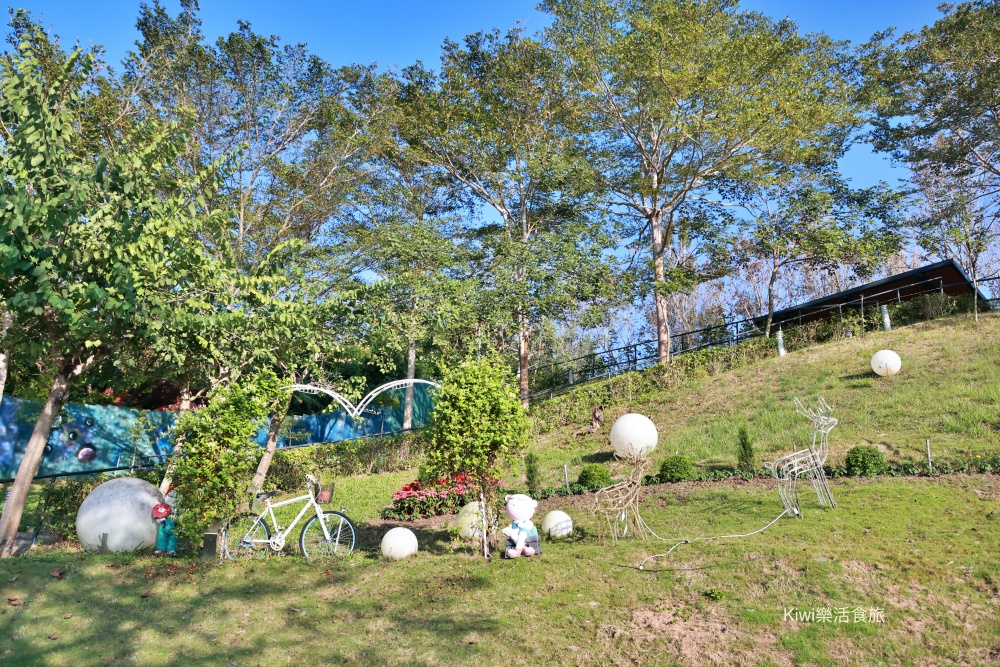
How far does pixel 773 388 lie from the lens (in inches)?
779

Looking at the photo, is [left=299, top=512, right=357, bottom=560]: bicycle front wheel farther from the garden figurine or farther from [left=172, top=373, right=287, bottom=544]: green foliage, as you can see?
the garden figurine

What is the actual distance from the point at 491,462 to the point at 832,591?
14.7ft

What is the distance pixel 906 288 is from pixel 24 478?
27403 millimetres

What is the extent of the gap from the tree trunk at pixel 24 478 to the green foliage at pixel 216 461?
1912 millimetres

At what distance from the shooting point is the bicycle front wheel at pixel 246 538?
29.9ft

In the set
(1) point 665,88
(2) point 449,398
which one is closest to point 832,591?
(2) point 449,398

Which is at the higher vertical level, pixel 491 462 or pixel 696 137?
pixel 696 137

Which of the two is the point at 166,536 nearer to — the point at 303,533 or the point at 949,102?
the point at 303,533

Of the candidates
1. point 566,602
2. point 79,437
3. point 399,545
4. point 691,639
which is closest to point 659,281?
point 399,545

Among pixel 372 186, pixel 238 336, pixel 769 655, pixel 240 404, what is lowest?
pixel 769 655

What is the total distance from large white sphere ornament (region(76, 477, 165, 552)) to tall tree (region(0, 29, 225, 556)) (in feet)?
2.90

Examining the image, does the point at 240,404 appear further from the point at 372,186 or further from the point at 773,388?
the point at 372,186

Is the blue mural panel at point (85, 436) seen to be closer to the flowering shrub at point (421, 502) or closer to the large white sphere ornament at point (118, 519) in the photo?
the flowering shrub at point (421, 502)

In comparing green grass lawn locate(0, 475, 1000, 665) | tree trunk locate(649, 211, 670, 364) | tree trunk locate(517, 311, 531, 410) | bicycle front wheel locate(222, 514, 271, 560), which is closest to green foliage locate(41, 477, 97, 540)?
green grass lawn locate(0, 475, 1000, 665)
